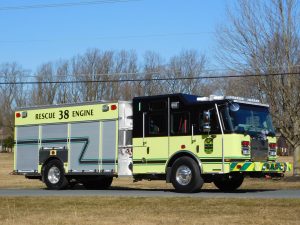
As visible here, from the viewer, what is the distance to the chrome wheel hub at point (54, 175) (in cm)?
2010

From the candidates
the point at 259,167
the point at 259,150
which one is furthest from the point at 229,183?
the point at 259,167

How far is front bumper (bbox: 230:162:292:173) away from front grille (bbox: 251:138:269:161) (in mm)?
223

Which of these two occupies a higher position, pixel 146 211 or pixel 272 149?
→ pixel 272 149

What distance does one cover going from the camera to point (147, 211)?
12086mm

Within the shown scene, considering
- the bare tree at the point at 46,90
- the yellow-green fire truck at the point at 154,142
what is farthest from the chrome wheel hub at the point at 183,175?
the bare tree at the point at 46,90

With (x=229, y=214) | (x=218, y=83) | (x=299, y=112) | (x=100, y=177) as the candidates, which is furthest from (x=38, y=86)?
(x=229, y=214)

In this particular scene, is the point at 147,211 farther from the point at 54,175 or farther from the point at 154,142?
the point at 54,175

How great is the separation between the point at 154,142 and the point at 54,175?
4202 millimetres

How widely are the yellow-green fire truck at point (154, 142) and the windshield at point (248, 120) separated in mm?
27

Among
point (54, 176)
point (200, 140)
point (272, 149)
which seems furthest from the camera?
point (54, 176)

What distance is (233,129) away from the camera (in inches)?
651

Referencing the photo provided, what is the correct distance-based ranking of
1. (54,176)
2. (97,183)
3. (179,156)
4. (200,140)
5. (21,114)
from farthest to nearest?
(21,114) < (97,183) < (54,176) < (179,156) < (200,140)

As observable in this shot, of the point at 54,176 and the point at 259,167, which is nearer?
the point at 259,167

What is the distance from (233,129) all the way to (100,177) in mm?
5258
